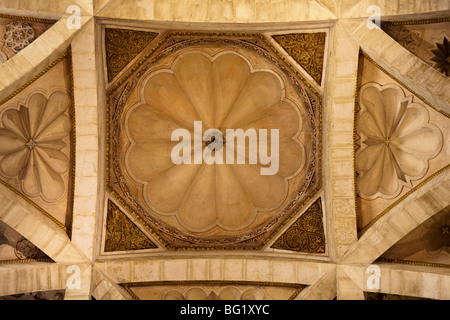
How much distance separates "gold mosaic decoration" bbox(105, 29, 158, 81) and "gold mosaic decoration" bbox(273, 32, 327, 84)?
1.68 metres

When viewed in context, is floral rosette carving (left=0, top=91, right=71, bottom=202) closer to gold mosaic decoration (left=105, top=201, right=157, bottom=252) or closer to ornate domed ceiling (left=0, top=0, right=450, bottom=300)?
ornate domed ceiling (left=0, top=0, right=450, bottom=300)

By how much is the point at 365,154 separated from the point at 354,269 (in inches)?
58.4

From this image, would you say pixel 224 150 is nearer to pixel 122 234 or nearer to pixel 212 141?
pixel 212 141

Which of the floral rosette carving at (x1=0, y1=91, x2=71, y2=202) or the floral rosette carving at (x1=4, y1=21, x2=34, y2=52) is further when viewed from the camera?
the floral rosette carving at (x1=0, y1=91, x2=71, y2=202)

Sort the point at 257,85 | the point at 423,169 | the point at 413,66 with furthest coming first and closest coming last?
1. the point at 257,85
2. the point at 423,169
3. the point at 413,66

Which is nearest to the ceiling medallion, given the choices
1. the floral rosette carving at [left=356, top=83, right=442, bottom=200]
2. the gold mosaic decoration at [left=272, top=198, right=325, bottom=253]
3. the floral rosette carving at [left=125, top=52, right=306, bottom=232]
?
the floral rosette carving at [left=125, top=52, right=306, bottom=232]

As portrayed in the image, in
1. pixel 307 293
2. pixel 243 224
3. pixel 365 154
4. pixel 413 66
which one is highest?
pixel 413 66

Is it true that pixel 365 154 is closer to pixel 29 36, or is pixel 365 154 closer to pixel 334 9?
pixel 334 9

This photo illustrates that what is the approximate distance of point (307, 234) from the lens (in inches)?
312

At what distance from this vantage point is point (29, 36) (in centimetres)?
698

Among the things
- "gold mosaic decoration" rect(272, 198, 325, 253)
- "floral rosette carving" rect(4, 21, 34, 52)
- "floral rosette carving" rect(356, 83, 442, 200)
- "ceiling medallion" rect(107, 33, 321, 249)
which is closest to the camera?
"floral rosette carving" rect(4, 21, 34, 52)

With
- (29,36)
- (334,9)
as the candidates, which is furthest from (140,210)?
(334,9)

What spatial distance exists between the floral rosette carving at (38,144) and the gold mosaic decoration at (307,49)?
113 inches

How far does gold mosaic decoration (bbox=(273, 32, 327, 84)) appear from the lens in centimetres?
738
